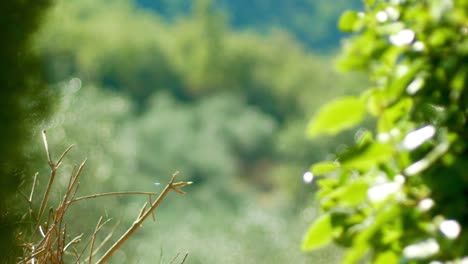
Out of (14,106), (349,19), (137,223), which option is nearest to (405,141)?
(349,19)

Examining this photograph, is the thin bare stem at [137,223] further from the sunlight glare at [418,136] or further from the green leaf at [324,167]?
the sunlight glare at [418,136]

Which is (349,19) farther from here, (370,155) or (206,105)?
(206,105)

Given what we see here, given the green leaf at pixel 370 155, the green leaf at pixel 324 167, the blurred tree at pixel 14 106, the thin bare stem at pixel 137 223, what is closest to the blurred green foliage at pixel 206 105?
the blurred tree at pixel 14 106

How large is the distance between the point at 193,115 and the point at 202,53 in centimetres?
414

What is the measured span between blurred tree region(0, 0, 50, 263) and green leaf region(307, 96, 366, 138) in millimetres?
516

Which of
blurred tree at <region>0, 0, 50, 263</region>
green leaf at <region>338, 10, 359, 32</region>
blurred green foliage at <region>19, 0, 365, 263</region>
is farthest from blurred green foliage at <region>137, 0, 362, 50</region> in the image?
green leaf at <region>338, 10, 359, 32</region>

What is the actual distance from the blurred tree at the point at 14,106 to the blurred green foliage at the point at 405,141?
518 millimetres

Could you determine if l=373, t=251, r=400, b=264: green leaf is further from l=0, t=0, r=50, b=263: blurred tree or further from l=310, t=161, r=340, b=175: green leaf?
l=0, t=0, r=50, b=263: blurred tree

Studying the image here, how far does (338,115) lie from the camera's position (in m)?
0.44

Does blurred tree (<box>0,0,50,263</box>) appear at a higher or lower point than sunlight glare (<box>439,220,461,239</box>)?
higher

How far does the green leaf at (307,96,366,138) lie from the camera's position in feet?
1.43

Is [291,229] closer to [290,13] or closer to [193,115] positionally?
[193,115]

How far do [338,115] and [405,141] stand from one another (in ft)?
0.17

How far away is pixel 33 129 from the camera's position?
1.14m
